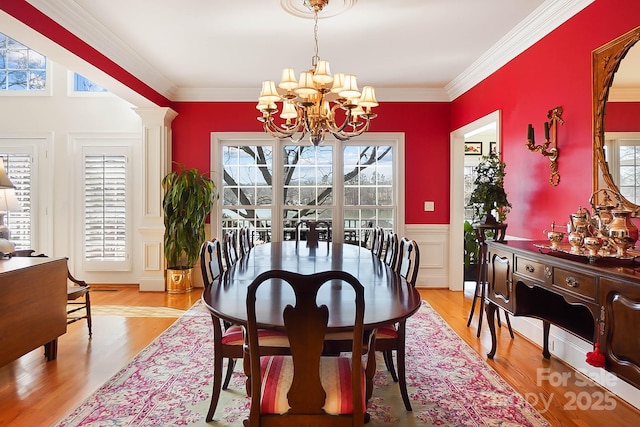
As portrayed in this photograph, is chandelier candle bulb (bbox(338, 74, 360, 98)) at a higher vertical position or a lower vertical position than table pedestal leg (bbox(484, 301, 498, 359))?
higher

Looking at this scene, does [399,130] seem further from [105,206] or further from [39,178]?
[39,178]

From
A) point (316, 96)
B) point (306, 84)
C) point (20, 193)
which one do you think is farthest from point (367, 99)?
point (20, 193)

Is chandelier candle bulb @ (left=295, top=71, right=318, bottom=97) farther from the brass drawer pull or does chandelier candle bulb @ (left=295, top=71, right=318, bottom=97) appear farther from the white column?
the white column

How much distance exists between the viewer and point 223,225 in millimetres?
5652

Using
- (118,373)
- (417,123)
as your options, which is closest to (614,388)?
(118,373)

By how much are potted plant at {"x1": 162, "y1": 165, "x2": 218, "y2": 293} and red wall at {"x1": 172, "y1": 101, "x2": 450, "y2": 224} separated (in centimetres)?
42

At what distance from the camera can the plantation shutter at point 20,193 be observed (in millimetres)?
5492

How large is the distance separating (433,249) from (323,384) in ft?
13.9

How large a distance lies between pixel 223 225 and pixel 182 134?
4.52 ft

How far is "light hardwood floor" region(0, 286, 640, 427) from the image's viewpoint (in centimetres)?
223

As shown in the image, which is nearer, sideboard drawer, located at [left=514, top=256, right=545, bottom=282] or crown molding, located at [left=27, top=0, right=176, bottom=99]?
sideboard drawer, located at [left=514, top=256, right=545, bottom=282]

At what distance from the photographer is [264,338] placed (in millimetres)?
1975

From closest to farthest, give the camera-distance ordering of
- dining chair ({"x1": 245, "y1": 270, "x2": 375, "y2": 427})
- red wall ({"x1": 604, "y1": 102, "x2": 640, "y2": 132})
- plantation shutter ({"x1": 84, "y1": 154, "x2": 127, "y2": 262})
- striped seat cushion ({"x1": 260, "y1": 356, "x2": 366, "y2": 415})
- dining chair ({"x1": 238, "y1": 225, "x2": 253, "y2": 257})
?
dining chair ({"x1": 245, "y1": 270, "x2": 375, "y2": 427}), striped seat cushion ({"x1": 260, "y1": 356, "x2": 366, "y2": 415}), red wall ({"x1": 604, "y1": 102, "x2": 640, "y2": 132}), dining chair ({"x1": 238, "y1": 225, "x2": 253, "y2": 257}), plantation shutter ({"x1": 84, "y1": 154, "x2": 127, "y2": 262})

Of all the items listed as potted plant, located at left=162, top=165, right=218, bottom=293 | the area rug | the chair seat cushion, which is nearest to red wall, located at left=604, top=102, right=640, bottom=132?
Answer: the area rug
